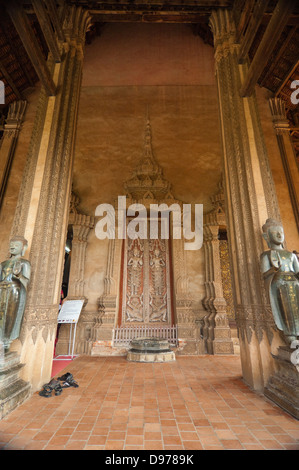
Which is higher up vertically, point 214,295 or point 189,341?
point 214,295

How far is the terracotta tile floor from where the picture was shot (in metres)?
2.08

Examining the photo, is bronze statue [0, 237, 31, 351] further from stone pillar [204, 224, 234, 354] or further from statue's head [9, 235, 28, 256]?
stone pillar [204, 224, 234, 354]

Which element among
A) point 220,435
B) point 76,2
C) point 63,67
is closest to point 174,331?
point 220,435

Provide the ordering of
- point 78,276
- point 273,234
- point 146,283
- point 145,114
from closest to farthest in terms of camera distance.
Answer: point 273,234, point 78,276, point 146,283, point 145,114

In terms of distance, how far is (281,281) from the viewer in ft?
10.7

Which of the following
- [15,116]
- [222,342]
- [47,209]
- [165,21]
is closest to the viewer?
[47,209]

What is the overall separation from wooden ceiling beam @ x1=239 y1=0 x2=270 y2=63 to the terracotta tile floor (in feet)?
18.7

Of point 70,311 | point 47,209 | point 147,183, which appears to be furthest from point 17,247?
point 147,183

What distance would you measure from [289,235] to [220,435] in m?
5.56

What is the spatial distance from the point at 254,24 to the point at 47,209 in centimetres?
483

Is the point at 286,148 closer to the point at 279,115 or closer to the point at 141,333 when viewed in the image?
the point at 279,115

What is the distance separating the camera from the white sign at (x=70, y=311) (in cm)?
581

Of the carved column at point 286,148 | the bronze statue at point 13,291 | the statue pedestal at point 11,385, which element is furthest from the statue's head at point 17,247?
the carved column at point 286,148

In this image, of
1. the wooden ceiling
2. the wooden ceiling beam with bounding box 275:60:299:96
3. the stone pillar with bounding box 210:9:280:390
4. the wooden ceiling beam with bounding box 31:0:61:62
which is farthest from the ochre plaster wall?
the wooden ceiling beam with bounding box 31:0:61:62
